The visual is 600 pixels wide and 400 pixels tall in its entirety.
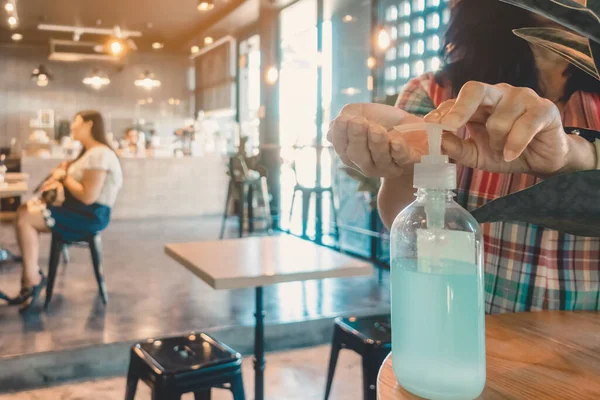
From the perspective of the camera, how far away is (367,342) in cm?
191

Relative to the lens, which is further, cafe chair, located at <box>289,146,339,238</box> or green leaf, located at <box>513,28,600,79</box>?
cafe chair, located at <box>289,146,339,238</box>

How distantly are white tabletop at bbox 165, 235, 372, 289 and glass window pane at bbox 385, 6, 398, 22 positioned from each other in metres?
3.20

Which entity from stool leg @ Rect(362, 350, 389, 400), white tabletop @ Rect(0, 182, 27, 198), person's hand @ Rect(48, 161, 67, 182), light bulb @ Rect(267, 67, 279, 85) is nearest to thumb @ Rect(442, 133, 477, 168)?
stool leg @ Rect(362, 350, 389, 400)

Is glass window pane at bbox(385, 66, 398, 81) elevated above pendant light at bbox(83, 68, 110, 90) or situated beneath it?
situated beneath

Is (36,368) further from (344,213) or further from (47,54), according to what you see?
(47,54)

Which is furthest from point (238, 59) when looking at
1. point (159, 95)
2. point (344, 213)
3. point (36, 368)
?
point (36, 368)

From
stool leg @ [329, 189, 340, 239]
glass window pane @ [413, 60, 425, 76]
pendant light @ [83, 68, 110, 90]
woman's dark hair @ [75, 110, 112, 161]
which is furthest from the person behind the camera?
pendant light @ [83, 68, 110, 90]

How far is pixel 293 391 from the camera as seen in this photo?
2754 millimetres

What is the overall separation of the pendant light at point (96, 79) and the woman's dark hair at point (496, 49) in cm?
1072

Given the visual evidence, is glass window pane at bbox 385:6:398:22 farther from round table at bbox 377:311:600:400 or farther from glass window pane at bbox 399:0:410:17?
round table at bbox 377:311:600:400

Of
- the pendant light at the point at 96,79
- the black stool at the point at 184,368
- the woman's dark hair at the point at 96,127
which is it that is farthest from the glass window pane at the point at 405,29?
the pendant light at the point at 96,79

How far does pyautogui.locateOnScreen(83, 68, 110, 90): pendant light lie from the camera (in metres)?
10.7

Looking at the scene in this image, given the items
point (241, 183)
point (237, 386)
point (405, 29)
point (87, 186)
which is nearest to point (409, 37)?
point (405, 29)

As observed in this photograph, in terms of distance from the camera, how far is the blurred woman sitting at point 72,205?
12.1 ft
